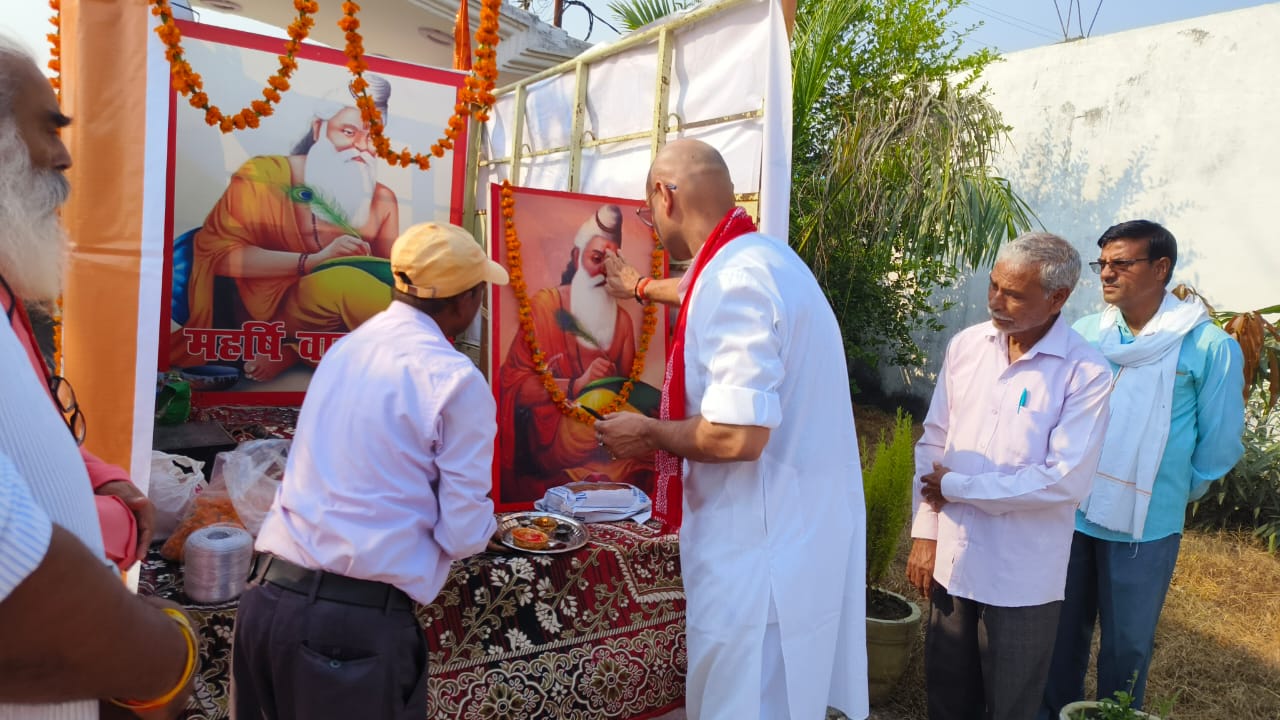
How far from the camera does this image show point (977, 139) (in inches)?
289

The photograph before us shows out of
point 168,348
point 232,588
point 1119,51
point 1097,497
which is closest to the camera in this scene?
point 232,588

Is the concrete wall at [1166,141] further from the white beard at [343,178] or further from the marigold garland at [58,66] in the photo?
the marigold garland at [58,66]

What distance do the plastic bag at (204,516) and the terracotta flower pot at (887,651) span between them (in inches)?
103

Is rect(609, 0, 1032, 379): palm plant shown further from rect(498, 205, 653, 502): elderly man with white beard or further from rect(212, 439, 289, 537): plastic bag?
rect(212, 439, 289, 537): plastic bag

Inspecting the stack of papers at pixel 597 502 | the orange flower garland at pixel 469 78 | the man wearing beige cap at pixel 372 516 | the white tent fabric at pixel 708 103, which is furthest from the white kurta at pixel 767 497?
the orange flower garland at pixel 469 78

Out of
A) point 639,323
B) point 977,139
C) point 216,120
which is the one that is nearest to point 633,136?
point 639,323

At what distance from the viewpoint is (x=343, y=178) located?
4027 mm

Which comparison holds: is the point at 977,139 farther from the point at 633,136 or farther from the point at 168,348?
the point at 168,348

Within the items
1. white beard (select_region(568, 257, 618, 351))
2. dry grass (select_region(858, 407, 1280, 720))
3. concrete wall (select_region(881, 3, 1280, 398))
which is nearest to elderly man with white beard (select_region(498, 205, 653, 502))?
white beard (select_region(568, 257, 618, 351))

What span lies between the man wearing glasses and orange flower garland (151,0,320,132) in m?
3.08

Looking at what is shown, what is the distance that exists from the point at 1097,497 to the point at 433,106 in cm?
374

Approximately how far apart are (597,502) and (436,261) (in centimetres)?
146

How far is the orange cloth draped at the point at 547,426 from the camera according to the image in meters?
2.98

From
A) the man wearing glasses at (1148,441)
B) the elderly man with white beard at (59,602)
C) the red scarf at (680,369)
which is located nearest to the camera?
the elderly man with white beard at (59,602)
